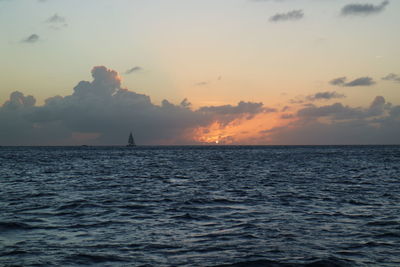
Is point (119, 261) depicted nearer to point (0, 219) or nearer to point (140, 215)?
point (140, 215)

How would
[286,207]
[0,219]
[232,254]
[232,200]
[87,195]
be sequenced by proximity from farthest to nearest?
[87,195]
[232,200]
[286,207]
[0,219]
[232,254]

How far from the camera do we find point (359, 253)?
14.3 meters

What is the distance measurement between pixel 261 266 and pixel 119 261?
185 inches

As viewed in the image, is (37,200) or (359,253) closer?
(359,253)

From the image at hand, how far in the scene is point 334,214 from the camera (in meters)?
22.3

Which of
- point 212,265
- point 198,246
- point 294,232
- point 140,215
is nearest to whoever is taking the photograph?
point 212,265

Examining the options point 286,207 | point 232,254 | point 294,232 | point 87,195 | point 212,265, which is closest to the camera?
point 212,265

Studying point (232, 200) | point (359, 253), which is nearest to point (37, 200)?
point (232, 200)

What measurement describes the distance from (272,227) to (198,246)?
16.3 ft

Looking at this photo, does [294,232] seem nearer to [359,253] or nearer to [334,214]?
[359,253]

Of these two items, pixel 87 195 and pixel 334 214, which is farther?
pixel 87 195

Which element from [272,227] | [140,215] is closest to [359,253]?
[272,227]

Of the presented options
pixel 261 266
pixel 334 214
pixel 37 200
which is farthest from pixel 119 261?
pixel 37 200

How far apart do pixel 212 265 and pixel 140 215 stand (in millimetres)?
10111
